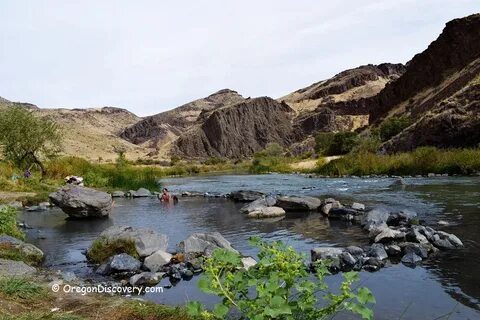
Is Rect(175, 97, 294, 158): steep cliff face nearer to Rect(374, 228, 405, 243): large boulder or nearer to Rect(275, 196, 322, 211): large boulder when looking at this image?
Rect(275, 196, 322, 211): large boulder

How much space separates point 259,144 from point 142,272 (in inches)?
6038

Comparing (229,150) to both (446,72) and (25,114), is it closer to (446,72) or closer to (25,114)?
(446,72)

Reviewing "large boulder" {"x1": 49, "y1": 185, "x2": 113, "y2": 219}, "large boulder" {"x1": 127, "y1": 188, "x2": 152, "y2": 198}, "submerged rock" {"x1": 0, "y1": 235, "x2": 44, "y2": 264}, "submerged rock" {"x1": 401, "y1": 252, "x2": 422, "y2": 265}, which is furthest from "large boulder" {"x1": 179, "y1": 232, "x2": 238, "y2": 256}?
"large boulder" {"x1": 127, "y1": 188, "x2": 152, "y2": 198}

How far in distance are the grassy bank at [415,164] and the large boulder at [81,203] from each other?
2621 cm

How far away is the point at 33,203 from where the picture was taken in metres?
24.0

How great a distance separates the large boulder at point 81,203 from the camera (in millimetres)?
19312

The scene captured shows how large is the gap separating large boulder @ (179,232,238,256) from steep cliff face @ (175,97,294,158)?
135526mm

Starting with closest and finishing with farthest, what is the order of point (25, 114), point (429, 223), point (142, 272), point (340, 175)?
1. point (142, 272)
2. point (429, 223)
3. point (25, 114)
4. point (340, 175)

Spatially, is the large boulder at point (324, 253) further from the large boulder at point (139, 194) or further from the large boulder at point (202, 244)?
the large boulder at point (139, 194)

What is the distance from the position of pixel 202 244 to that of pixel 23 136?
27.0 metres

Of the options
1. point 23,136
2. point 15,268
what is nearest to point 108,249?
point 15,268

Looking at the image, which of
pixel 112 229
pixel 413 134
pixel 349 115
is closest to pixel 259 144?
pixel 349 115

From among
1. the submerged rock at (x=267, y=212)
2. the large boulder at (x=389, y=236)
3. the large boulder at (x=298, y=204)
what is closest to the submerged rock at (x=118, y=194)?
the submerged rock at (x=267, y=212)

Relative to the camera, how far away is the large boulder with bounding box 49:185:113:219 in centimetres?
1931
